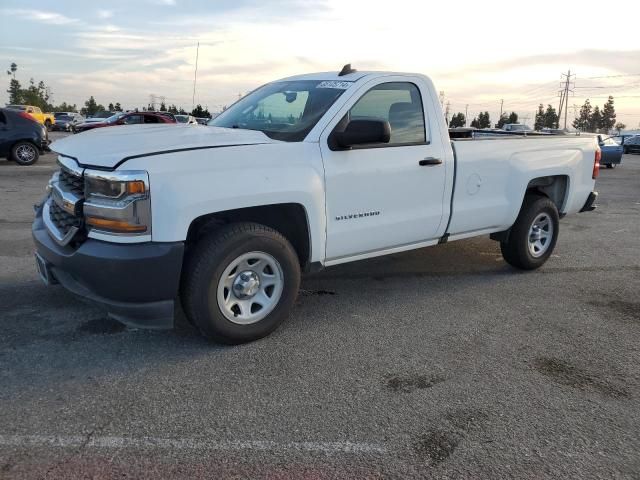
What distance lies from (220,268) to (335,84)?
1881mm

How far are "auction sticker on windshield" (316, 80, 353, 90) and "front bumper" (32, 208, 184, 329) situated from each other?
191cm

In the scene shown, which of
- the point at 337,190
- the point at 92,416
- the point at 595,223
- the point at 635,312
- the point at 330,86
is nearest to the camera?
the point at 92,416

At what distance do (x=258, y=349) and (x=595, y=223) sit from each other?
751 cm

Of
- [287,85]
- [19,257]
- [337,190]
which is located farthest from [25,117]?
[337,190]

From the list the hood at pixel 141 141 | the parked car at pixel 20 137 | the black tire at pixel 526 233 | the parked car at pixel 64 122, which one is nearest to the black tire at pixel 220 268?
the hood at pixel 141 141

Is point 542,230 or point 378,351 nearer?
point 378,351

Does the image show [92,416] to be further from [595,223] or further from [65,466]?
[595,223]

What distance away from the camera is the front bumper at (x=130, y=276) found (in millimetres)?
3387

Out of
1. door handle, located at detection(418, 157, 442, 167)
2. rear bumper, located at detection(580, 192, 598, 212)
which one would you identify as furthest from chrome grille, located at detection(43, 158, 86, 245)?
rear bumper, located at detection(580, 192, 598, 212)

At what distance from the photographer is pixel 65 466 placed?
262 centimetres

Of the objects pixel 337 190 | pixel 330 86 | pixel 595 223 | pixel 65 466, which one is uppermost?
pixel 330 86

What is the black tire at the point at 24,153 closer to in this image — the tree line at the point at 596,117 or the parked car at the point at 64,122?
the parked car at the point at 64,122

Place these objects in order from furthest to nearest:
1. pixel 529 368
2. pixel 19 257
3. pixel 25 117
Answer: pixel 25 117 < pixel 19 257 < pixel 529 368

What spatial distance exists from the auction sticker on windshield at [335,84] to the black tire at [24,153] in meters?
13.4
